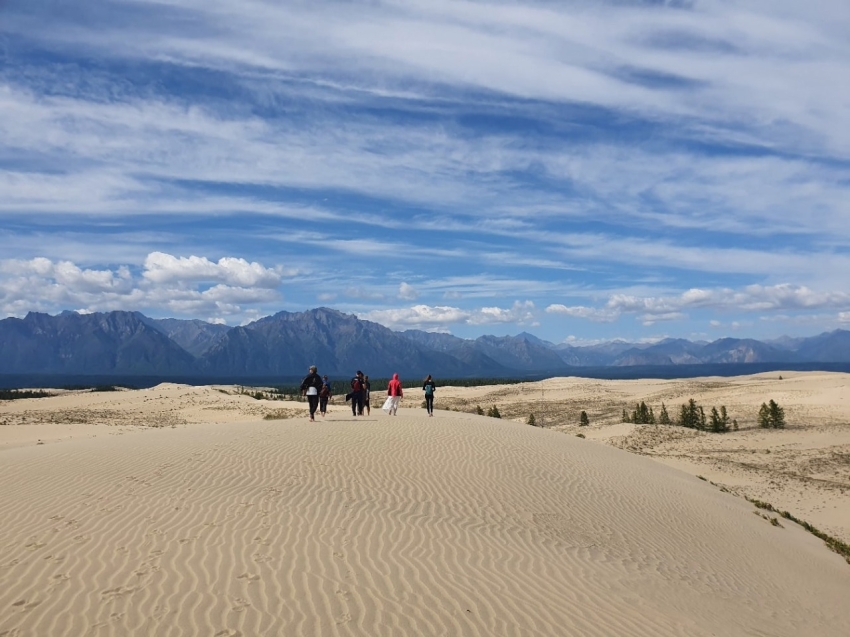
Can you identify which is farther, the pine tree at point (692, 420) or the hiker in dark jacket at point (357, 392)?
the pine tree at point (692, 420)

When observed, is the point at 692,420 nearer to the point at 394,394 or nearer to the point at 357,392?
the point at 394,394

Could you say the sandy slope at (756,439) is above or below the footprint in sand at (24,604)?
below

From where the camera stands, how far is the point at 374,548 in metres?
8.52

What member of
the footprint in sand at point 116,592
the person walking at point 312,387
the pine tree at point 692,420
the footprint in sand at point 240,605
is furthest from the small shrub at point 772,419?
the footprint in sand at point 116,592

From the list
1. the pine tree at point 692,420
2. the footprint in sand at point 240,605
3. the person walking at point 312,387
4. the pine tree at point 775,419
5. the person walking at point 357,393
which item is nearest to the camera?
the footprint in sand at point 240,605

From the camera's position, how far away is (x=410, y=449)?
57.7 ft

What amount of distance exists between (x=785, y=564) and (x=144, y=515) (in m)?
12.5

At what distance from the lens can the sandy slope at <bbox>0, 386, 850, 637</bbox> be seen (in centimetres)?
636

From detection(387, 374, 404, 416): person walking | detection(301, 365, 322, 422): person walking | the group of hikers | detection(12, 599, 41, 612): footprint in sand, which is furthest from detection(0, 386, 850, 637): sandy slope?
detection(387, 374, 404, 416): person walking

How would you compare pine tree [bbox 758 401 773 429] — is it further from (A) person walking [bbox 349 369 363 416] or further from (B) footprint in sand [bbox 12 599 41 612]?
(B) footprint in sand [bbox 12 599 41 612]

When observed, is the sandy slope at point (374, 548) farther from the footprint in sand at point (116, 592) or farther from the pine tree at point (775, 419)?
the pine tree at point (775, 419)

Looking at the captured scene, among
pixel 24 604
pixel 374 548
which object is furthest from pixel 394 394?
pixel 24 604

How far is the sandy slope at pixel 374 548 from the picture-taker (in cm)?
636

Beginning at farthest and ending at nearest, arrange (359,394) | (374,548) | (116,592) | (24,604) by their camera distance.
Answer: (359,394) < (374,548) < (116,592) < (24,604)
